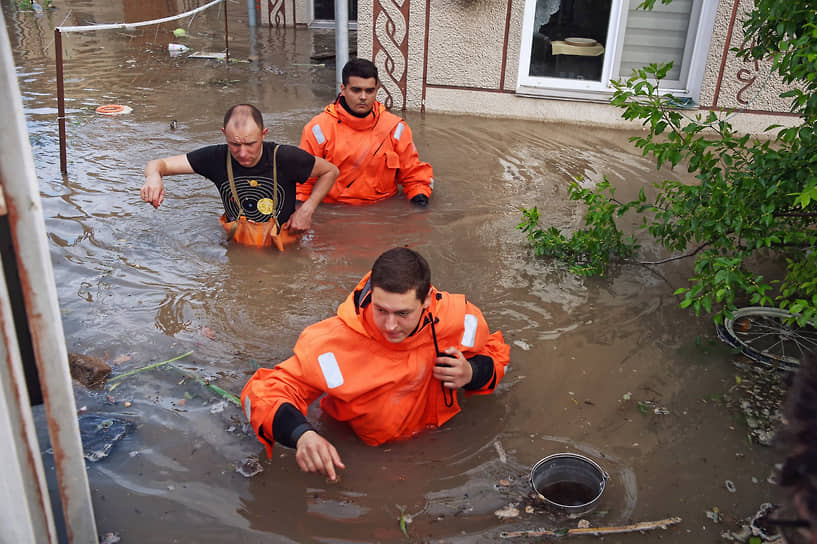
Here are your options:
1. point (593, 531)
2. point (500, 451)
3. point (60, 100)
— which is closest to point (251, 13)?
point (60, 100)

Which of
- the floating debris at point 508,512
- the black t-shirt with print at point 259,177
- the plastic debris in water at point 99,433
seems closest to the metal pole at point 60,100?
the black t-shirt with print at point 259,177

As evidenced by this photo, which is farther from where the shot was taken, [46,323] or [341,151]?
[341,151]

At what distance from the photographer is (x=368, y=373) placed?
332 cm

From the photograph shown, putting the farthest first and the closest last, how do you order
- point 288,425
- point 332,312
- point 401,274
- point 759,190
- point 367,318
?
point 332,312 < point 759,190 < point 367,318 < point 401,274 < point 288,425

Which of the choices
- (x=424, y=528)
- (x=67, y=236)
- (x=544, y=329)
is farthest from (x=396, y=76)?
(x=424, y=528)

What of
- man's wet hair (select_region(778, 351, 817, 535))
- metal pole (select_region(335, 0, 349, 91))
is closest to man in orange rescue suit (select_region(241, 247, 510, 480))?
man's wet hair (select_region(778, 351, 817, 535))

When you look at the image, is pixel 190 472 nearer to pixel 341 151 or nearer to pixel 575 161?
pixel 341 151

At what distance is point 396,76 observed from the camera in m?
9.32

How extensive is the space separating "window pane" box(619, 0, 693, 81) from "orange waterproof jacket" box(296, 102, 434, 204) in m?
3.88

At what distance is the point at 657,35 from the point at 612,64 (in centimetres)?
63

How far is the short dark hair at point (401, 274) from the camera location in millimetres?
3080

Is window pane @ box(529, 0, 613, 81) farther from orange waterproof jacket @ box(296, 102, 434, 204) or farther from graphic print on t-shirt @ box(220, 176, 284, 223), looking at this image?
graphic print on t-shirt @ box(220, 176, 284, 223)

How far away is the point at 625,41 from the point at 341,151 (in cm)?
451

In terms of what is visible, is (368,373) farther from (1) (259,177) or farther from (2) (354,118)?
(2) (354,118)
